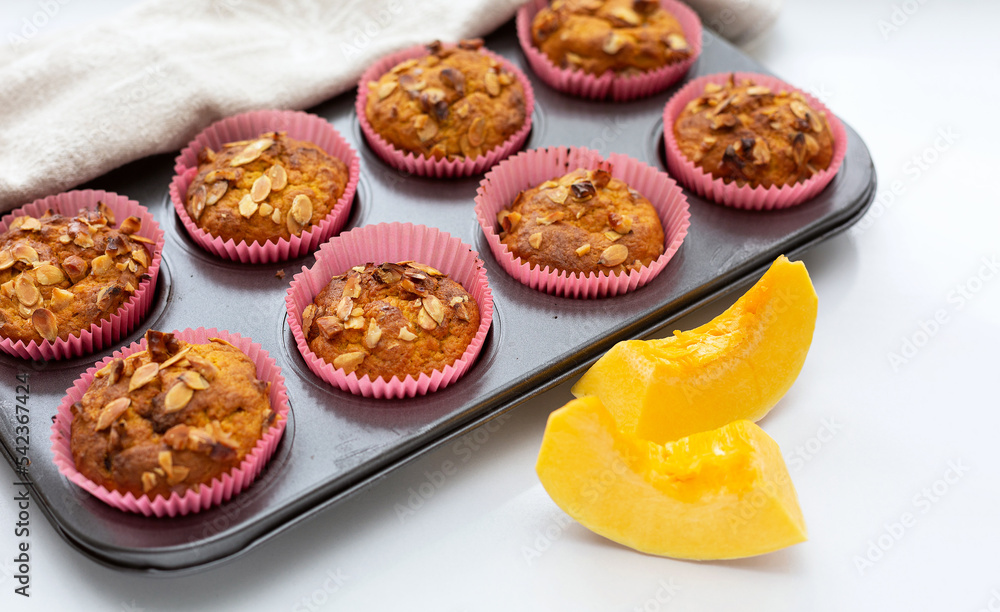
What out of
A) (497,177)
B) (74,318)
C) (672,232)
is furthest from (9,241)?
(672,232)

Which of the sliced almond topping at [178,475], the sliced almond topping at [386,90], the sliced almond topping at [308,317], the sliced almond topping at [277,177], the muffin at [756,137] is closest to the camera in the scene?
the sliced almond topping at [178,475]

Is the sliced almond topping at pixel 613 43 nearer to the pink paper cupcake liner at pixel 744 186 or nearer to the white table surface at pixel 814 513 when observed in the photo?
the pink paper cupcake liner at pixel 744 186

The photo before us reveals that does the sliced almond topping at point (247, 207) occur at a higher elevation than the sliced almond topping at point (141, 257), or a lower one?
higher

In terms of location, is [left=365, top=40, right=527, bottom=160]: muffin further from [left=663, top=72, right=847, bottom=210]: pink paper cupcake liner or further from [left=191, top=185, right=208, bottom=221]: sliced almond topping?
[left=191, top=185, right=208, bottom=221]: sliced almond topping

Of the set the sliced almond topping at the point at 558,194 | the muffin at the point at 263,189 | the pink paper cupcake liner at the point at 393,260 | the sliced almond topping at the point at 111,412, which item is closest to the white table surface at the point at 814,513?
the pink paper cupcake liner at the point at 393,260

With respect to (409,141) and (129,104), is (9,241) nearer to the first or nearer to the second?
(129,104)

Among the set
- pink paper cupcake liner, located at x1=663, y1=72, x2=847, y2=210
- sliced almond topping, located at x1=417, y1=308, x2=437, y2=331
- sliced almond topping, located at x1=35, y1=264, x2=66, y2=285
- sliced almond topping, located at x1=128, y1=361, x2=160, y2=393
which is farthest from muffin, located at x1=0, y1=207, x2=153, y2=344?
pink paper cupcake liner, located at x1=663, y1=72, x2=847, y2=210

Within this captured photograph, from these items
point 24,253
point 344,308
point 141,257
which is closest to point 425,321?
point 344,308
